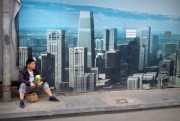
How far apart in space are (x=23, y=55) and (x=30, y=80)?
0.83 m

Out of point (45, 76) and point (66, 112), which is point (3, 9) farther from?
point (66, 112)

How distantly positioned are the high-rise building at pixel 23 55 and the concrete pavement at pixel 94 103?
96 centimetres

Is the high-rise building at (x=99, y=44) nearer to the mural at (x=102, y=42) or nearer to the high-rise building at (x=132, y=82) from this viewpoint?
the mural at (x=102, y=42)

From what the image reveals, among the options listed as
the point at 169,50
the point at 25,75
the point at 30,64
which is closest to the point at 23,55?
the point at 30,64

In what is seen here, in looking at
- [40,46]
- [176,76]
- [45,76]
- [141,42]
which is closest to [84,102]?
[45,76]

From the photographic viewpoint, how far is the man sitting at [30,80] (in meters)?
7.22

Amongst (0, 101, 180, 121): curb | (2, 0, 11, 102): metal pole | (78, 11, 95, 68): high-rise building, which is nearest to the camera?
(0, 101, 180, 121): curb

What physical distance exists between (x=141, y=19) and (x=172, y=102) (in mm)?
2720

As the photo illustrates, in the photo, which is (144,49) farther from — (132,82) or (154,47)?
(132,82)

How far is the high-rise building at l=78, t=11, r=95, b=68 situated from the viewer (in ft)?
27.4

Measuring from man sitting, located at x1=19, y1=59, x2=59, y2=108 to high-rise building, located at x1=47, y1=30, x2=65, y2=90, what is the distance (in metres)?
0.76

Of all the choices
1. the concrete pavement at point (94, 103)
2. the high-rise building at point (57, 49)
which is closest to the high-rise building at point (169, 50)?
the concrete pavement at point (94, 103)

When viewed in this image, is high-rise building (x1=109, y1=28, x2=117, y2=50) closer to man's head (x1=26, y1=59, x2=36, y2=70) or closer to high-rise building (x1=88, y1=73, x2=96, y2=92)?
high-rise building (x1=88, y1=73, x2=96, y2=92)

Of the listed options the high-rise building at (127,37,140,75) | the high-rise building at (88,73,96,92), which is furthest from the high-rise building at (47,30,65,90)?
the high-rise building at (127,37,140,75)
